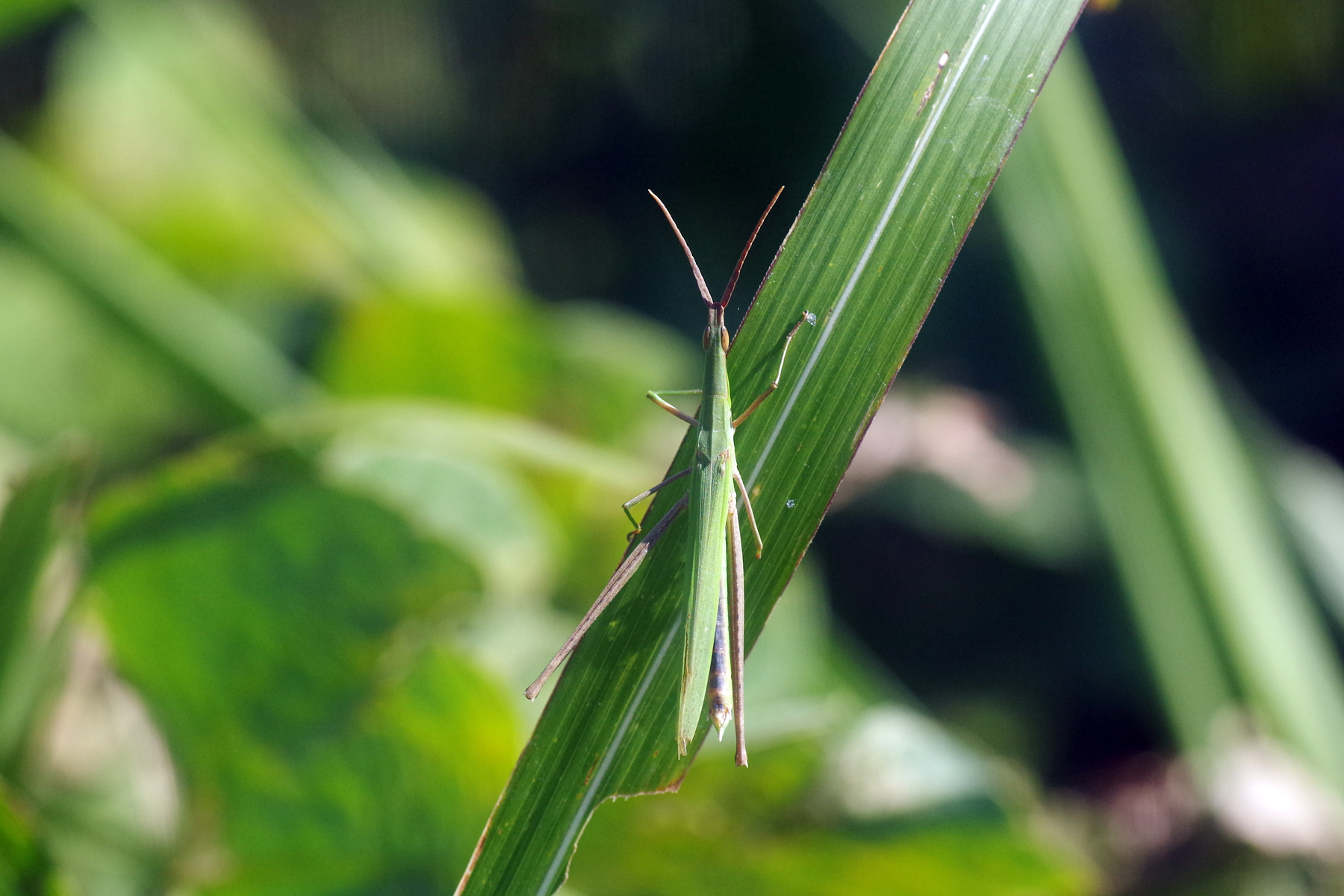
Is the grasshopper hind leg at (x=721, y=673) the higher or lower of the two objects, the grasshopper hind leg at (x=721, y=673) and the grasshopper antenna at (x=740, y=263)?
the lower

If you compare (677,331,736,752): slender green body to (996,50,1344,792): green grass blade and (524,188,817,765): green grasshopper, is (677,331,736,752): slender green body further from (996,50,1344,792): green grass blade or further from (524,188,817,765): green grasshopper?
(996,50,1344,792): green grass blade

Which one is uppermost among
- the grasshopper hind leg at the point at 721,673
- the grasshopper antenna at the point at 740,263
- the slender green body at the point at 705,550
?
the grasshopper antenna at the point at 740,263

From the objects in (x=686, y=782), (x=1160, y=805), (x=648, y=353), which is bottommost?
(x=1160, y=805)

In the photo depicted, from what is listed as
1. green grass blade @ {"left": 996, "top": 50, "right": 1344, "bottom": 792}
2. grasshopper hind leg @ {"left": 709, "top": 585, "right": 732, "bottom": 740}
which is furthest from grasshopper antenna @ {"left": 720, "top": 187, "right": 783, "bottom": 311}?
green grass blade @ {"left": 996, "top": 50, "right": 1344, "bottom": 792}

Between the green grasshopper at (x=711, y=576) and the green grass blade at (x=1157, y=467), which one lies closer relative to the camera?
the green grasshopper at (x=711, y=576)

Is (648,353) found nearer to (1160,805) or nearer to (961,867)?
(961,867)

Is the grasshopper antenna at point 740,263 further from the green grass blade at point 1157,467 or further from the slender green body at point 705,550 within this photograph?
the green grass blade at point 1157,467

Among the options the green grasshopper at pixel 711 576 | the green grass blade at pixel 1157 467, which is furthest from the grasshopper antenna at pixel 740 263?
the green grass blade at pixel 1157 467

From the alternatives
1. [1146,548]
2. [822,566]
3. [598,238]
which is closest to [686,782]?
[1146,548]
